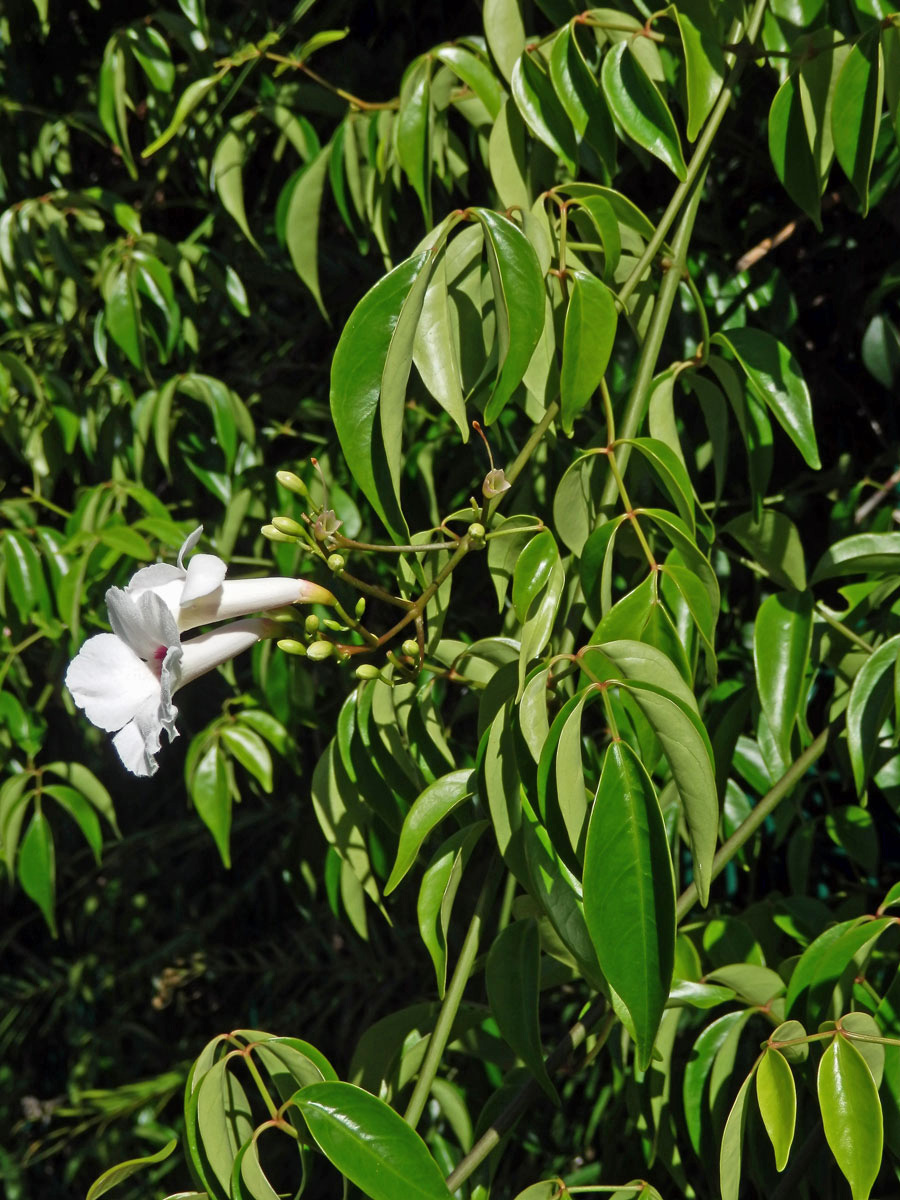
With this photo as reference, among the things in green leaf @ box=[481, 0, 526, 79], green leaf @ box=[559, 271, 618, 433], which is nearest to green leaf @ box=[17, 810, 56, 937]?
green leaf @ box=[559, 271, 618, 433]

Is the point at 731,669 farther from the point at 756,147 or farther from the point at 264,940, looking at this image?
the point at 264,940

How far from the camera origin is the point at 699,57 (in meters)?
0.83

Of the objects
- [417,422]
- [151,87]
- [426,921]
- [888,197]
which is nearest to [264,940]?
[417,422]

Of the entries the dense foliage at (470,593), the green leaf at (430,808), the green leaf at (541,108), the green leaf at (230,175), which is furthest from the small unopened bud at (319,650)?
the green leaf at (230,175)

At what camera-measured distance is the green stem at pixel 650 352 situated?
83cm

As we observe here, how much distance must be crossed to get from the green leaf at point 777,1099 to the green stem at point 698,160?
0.59 m

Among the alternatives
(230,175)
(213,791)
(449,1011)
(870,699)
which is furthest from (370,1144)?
(230,175)

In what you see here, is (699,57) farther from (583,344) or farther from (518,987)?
(518,987)

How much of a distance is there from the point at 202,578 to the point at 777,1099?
534mm

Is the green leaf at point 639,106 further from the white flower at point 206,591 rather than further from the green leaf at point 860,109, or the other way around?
the white flower at point 206,591

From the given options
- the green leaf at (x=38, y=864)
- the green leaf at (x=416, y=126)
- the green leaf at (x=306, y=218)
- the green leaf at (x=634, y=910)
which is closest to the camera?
the green leaf at (x=634, y=910)

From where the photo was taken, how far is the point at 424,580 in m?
0.76

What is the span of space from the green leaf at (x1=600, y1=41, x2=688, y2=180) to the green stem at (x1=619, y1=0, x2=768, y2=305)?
0.05 feet

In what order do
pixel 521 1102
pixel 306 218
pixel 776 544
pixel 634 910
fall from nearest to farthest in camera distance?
pixel 634 910 < pixel 521 1102 < pixel 776 544 < pixel 306 218
